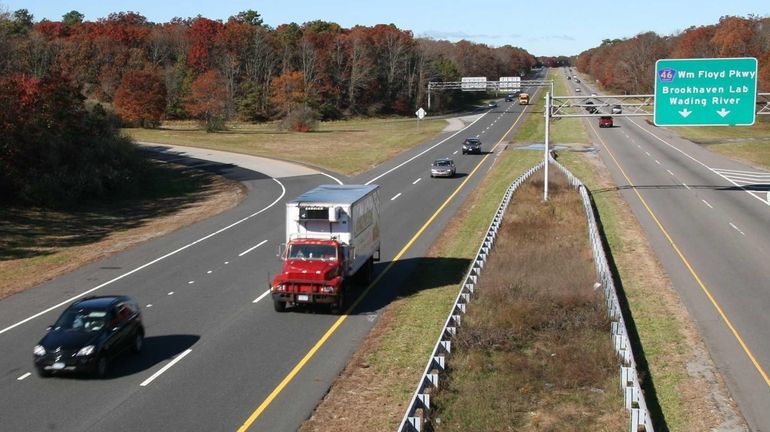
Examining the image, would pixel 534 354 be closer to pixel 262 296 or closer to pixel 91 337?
pixel 262 296

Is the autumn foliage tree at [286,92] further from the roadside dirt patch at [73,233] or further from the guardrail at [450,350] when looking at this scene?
the guardrail at [450,350]

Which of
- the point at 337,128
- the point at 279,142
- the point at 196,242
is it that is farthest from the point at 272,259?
the point at 337,128

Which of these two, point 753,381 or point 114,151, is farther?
point 114,151

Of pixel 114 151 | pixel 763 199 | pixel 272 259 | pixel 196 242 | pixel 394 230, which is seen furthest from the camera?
pixel 114 151

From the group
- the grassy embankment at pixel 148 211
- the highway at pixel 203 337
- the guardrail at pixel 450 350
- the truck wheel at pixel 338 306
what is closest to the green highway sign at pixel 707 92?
the highway at pixel 203 337

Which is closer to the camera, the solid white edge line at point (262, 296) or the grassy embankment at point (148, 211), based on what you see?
the solid white edge line at point (262, 296)

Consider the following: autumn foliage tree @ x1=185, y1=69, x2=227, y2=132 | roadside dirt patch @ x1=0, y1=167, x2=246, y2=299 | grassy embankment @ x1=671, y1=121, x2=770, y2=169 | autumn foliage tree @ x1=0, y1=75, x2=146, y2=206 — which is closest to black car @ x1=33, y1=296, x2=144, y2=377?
roadside dirt patch @ x1=0, y1=167, x2=246, y2=299

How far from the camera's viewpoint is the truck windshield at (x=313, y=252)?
22.8 meters

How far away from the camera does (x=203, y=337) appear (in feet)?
65.1

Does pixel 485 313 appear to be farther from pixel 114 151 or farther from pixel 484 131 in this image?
pixel 484 131

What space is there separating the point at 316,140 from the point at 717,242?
2235 inches

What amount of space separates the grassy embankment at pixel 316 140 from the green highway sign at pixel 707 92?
2426cm

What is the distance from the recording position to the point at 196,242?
110 ft

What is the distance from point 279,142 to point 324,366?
65803 mm
